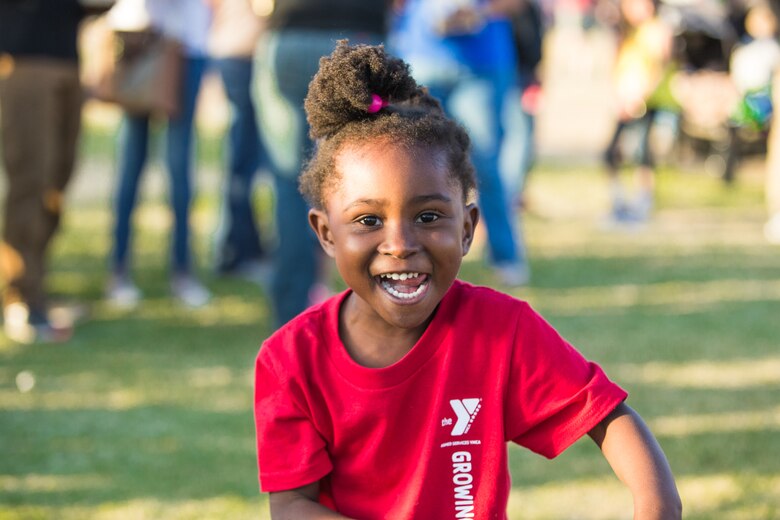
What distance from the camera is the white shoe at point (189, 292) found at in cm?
605

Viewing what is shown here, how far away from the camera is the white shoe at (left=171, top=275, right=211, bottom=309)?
19.8 ft

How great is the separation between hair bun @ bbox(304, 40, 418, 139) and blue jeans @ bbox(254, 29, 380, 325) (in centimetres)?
224

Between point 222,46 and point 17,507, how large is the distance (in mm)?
3517

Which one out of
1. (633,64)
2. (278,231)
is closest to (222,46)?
(278,231)

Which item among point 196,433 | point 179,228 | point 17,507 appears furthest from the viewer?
point 179,228

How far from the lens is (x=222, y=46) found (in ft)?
20.9

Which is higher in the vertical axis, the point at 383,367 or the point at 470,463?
the point at 383,367

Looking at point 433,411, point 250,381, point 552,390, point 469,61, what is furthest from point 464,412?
point 469,61

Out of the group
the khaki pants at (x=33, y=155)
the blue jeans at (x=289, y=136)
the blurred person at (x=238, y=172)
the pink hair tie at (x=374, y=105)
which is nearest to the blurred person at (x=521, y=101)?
the blurred person at (x=238, y=172)

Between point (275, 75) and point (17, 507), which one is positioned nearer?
point (17, 507)

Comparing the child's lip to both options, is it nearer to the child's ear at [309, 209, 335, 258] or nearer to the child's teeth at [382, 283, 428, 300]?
the child's teeth at [382, 283, 428, 300]

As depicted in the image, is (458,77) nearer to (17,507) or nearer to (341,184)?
(17,507)

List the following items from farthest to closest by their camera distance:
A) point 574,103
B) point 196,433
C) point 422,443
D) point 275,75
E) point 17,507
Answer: point 574,103, point 275,75, point 196,433, point 17,507, point 422,443

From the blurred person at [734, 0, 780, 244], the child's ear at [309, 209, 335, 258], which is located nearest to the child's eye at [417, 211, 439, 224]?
the child's ear at [309, 209, 335, 258]
